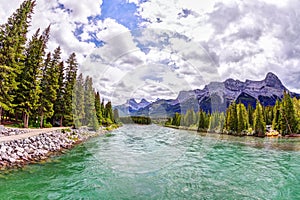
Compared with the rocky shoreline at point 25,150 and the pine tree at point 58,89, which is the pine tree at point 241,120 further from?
the rocky shoreline at point 25,150

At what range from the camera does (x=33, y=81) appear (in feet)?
77.9

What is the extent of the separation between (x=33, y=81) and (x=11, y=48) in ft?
15.4

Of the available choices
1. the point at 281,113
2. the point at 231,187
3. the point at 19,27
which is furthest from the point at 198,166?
the point at 281,113

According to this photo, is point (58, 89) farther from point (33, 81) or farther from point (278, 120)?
point (278, 120)

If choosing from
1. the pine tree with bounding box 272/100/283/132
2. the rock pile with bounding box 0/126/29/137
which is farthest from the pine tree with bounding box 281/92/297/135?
the rock pile with bounding box 0/126/29/137

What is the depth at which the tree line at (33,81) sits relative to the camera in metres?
20.2

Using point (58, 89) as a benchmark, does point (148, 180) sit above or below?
below

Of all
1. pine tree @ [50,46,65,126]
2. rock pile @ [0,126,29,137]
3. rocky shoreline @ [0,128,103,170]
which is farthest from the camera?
pine tree @ [50,46,65,126]

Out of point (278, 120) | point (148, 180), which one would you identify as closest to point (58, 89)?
point (148, 180)

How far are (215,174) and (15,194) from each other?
790 cm

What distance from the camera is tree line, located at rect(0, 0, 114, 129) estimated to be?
20.2 meters

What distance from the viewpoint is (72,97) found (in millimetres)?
32188

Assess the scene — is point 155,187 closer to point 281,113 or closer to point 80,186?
point 80,186

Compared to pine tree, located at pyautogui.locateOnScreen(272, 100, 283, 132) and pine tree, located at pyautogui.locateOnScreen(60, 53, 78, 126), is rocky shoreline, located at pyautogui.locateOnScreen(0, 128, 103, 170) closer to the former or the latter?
pine tree, located at pyautogui.locateOnScreen(60, 53, 78, 126)
